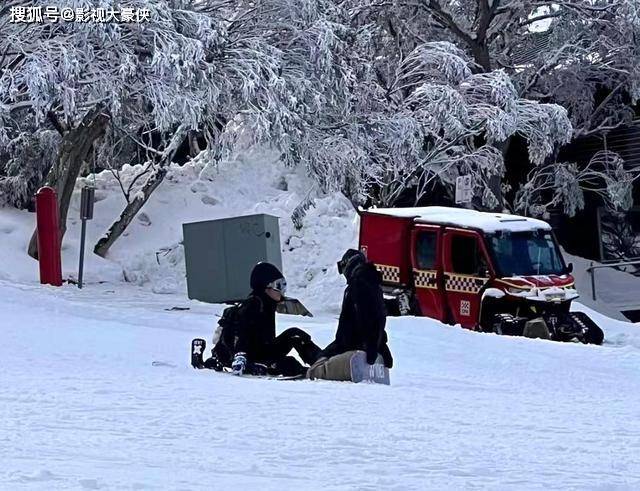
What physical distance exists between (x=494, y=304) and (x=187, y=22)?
6429 millimetres

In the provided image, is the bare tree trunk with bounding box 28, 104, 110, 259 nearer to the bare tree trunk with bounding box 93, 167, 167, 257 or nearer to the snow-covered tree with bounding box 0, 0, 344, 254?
the snow-covered tree with bounding box 0, 0, 344, 254

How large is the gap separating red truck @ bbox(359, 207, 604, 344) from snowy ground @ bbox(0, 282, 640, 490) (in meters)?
3.35

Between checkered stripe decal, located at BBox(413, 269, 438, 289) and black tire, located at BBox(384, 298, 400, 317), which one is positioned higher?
checkered stripe decal, located at BBox(413, 269, 438, 289)

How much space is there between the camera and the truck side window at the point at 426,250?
1630 centimetres

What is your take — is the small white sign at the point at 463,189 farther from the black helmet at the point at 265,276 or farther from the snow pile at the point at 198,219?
the black helmet at the point at 265,276

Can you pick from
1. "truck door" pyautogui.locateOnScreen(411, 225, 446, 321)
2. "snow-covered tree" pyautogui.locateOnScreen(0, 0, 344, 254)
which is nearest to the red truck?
"truck door" pyautogui.locateOnScreen(411, 225, 446, 321)

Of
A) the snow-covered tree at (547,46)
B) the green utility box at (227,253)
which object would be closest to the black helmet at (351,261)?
the green utility box at (227,253)

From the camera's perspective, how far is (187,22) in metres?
16.9


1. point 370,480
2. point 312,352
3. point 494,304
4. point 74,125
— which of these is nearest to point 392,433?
point 370,480

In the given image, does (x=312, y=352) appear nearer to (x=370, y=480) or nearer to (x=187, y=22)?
(x=370, y=480)

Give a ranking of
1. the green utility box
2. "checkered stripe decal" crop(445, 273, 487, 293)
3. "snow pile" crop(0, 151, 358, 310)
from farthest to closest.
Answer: "snow pile" crop(0, 151, 358, 310) → the green utility box → "checkered stripe decal" crop(445, 273, 487, 293)

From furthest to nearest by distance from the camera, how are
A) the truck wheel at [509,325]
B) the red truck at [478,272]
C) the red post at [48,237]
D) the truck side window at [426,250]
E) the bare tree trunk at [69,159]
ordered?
1. the bare tree trunk at [69,159]
2. the red post at [48,237]
3. the truck side window at [426,250]
4. the red truck at [478,272]
5. the truck wheel at [509,325]

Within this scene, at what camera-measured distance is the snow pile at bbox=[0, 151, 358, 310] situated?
20.8 metres

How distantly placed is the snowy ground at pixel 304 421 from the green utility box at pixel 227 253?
6.65m
